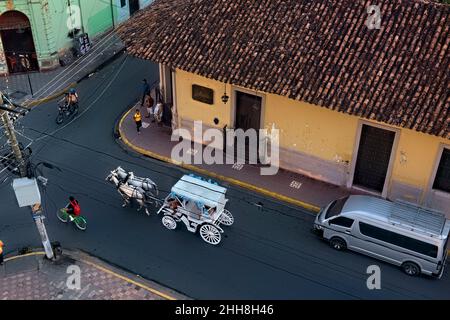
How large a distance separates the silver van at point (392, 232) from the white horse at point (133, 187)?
6.77 meters

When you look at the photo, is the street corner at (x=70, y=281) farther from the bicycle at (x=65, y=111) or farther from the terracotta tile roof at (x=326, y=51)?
the bicycle at (x=65, y=111)

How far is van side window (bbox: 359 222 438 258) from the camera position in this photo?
19.6m

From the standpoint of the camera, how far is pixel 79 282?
1992 cm

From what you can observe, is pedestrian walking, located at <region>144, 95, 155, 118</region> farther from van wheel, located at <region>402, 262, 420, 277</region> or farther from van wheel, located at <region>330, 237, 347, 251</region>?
van wheel, located at <region>402, 262, 420, 277</region>

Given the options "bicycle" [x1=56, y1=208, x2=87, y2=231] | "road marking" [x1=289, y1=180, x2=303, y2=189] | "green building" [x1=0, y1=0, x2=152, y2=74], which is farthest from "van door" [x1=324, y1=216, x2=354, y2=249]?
"green building" [x1=0, y1=0, x2=152, y2=74]

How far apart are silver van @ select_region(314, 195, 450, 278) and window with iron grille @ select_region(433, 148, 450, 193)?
5.18 ft

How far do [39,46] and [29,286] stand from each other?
16.1 meters

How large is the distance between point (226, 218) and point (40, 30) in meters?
16.3

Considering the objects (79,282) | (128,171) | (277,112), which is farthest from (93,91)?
(79,282)

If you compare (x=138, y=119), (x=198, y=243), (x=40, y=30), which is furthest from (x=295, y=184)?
(x=40, y=30)
